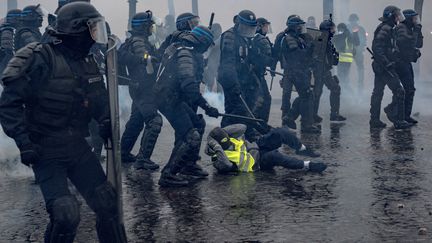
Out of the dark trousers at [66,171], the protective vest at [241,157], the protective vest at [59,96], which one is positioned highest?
the protective vest at [59,96]

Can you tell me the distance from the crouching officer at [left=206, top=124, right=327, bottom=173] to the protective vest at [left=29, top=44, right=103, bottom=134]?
12.5 ft

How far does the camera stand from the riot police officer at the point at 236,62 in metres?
10.8

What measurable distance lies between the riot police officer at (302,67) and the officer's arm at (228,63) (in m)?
1.88

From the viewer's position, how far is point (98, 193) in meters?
4.91

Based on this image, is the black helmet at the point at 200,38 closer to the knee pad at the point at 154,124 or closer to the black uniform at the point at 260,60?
the knee pad at the point at 154,124

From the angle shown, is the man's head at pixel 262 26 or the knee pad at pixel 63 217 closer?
the knee pad at pixel 63 217

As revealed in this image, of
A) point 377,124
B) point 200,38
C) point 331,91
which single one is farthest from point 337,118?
point 200,38

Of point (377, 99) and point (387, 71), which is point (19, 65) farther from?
point (377, 99)

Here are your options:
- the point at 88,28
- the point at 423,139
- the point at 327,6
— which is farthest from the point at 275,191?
the point at 327,6

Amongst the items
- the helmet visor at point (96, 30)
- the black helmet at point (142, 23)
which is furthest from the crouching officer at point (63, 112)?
the black helmet at point (142, 23)

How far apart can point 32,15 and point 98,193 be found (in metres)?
6.12

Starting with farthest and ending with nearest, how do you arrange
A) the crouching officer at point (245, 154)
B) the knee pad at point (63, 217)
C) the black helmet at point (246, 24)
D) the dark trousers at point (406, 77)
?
the dark trousers at point (406, 77), the black helmet at point (246, 24), the crouching officer at point (245, 154), the knee pad at point (63, 217)

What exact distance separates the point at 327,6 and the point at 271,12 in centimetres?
2106

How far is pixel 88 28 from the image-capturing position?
16.3ft
